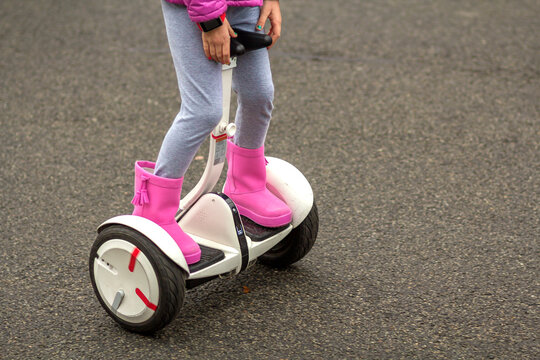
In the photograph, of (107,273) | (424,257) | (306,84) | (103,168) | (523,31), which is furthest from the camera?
(523,31)

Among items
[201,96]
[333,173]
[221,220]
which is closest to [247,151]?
[221,220]

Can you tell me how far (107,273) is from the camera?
264 cm

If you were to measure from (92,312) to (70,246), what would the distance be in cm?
57

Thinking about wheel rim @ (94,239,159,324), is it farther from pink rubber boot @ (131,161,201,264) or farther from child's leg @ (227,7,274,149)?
child's leg @ (227,7,274,149)

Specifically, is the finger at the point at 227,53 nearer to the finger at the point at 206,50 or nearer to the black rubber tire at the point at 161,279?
the finger at the point at 206,50

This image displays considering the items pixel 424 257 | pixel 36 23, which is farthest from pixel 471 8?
→ pixel 424 257

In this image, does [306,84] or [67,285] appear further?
[306,84]

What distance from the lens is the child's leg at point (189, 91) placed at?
2.54 meters

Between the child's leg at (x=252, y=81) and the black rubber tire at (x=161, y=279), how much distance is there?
0.62 m

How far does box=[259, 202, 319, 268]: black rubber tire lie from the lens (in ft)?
9.82

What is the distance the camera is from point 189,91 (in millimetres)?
2564

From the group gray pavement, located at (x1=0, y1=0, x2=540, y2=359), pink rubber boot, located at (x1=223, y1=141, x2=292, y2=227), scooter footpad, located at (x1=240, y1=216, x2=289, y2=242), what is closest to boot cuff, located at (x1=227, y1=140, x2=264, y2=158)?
pink rubber boot, located at (x1=223, y1=141, x2=292, y2=227)

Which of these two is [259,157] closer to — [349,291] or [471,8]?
[349,291]

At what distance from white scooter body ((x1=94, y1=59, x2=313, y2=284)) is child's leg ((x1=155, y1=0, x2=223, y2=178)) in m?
0.09
